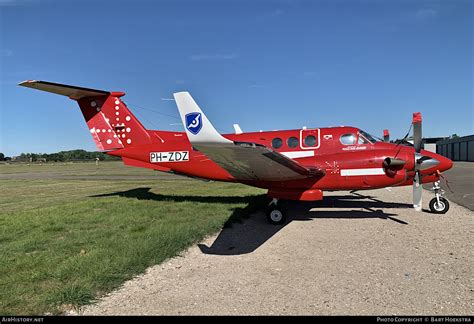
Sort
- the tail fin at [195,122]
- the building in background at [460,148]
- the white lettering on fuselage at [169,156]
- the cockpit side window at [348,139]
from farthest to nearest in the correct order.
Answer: the building in background at [460,148] → the white lettering on fuselage at [169,156] → the cockpit side window at [348,139] → the tail fin at [195,122]

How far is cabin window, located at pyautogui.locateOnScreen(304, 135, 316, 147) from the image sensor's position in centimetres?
1074

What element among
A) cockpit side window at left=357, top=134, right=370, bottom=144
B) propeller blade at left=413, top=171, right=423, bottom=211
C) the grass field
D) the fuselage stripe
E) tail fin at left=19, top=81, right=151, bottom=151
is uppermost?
tail fin at left=19, top=81, right=151, bottom=151

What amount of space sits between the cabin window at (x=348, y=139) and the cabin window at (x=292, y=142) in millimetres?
1467

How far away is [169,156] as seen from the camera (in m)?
12.0

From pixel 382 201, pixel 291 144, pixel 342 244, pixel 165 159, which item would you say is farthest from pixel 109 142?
pixel 382 201

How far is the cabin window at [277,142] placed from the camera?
36.2 ft

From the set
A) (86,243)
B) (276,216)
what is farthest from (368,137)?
(86,243)

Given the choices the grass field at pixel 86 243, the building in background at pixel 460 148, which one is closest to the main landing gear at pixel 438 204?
the grass field at pixel 86 243

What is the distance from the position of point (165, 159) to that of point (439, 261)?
908 cm

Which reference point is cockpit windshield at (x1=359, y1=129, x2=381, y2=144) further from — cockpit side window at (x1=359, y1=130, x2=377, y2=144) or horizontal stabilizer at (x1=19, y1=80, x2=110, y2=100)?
horizontal stabilizer at (x1=19, y1=80, x2=110, y2=100)

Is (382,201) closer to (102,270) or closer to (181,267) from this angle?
(181,267)

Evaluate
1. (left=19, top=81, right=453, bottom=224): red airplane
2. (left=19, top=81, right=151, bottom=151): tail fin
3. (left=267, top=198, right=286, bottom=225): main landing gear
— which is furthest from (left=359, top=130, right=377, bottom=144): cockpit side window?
(left=19, top=81, right=151, bottom=151): tail fin

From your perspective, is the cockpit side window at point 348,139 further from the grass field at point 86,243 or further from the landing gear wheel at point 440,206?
the grass field at point 86,243

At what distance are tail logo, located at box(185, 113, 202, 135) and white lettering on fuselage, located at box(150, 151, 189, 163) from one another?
224 inches
